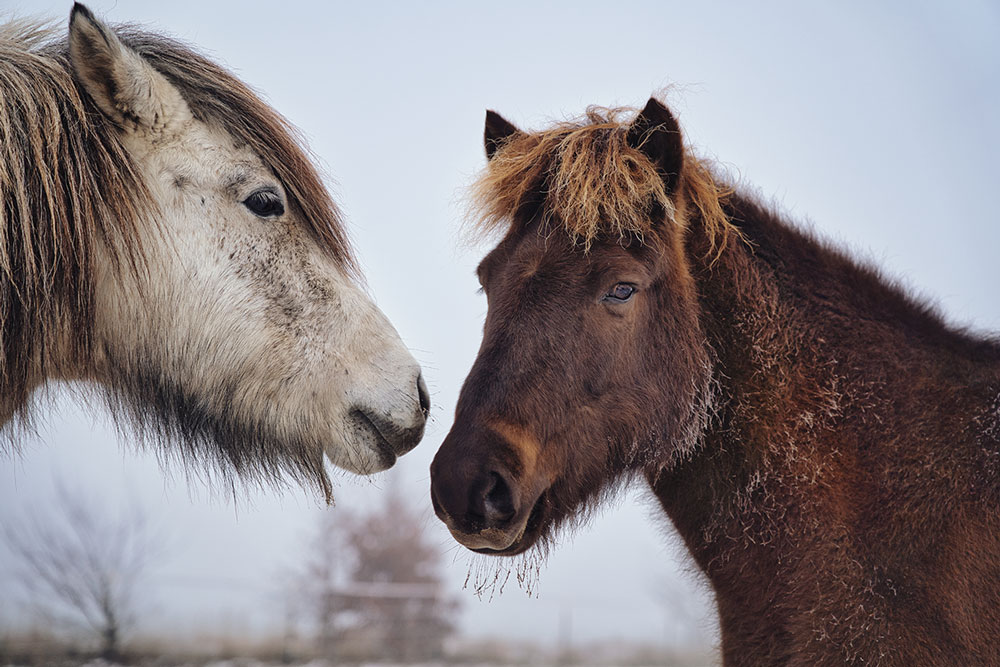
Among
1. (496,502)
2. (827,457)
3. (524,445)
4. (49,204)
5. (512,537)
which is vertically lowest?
(512,537)

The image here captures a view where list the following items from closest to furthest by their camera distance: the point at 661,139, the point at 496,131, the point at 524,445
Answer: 1. the point at 524,445
2. the point at 661,139
3. the point at 496,131

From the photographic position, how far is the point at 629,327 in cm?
276

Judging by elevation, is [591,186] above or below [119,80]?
above

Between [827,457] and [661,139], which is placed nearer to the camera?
[827,457]

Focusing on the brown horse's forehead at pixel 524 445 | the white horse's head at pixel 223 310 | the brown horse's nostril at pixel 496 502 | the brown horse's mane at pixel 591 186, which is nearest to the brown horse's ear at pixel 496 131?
the brown horse's mane at pixel 591 186

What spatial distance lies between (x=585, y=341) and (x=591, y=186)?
58 cm

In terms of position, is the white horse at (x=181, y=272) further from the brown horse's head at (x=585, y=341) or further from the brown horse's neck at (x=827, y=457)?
the brown horse's neck at (x=827, y=457)

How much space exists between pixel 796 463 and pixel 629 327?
0.74m

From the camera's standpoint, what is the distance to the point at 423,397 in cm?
283

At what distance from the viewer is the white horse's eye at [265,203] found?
2795 millimetres

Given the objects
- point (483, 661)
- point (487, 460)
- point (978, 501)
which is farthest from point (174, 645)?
point (978, 501)

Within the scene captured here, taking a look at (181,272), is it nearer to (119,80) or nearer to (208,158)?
(208,158)

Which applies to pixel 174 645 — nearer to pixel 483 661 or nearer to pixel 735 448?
pixel 483 661

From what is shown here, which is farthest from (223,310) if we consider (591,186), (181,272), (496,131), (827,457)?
(827,457)
